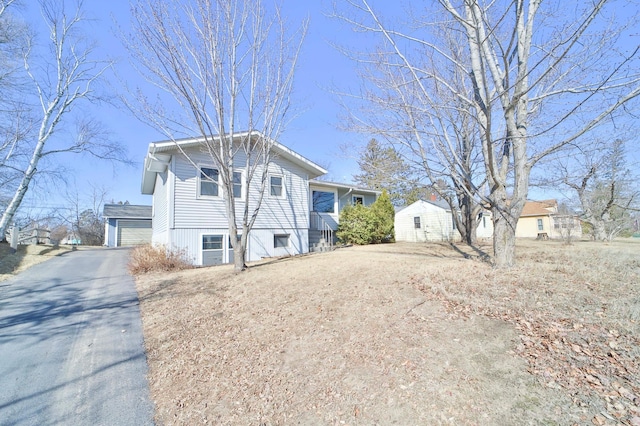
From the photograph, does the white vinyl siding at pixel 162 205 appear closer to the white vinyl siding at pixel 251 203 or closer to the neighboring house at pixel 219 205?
the neighboring house at pixel 219 205

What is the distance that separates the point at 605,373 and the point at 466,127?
752cm

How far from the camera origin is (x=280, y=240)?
13.1m

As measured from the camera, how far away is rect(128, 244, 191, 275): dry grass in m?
8.68

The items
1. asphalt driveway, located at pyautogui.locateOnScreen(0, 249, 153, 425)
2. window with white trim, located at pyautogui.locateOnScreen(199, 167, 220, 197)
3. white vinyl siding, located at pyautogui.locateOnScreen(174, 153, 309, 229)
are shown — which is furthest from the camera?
window with white trim, located at pyautogui.locateOnScreen(199, 167, 220, 197)

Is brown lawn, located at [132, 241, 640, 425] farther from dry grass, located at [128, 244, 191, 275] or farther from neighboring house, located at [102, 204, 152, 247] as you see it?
neighboring house, located at [102, 204, 152, 247]

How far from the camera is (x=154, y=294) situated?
248 inches

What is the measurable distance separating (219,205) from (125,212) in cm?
1805

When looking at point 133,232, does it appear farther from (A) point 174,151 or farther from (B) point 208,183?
(A) point 174,151

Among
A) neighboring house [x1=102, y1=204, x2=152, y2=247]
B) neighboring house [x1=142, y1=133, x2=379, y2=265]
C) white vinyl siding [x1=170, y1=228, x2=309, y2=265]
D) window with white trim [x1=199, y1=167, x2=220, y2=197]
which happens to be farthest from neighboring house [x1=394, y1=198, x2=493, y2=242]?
neighboring house [x1=102, y1=204, x2=152, y2=247]

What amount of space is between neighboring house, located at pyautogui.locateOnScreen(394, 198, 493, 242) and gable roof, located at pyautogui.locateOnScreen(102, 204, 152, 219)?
2162 centimetres

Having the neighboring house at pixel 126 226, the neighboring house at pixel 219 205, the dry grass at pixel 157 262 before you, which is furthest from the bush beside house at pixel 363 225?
the neighboring house at pixel 126 226

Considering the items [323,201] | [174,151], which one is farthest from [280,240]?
[174,151]

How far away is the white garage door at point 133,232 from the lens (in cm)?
2397

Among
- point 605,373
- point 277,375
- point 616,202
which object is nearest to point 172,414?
point 277,375
